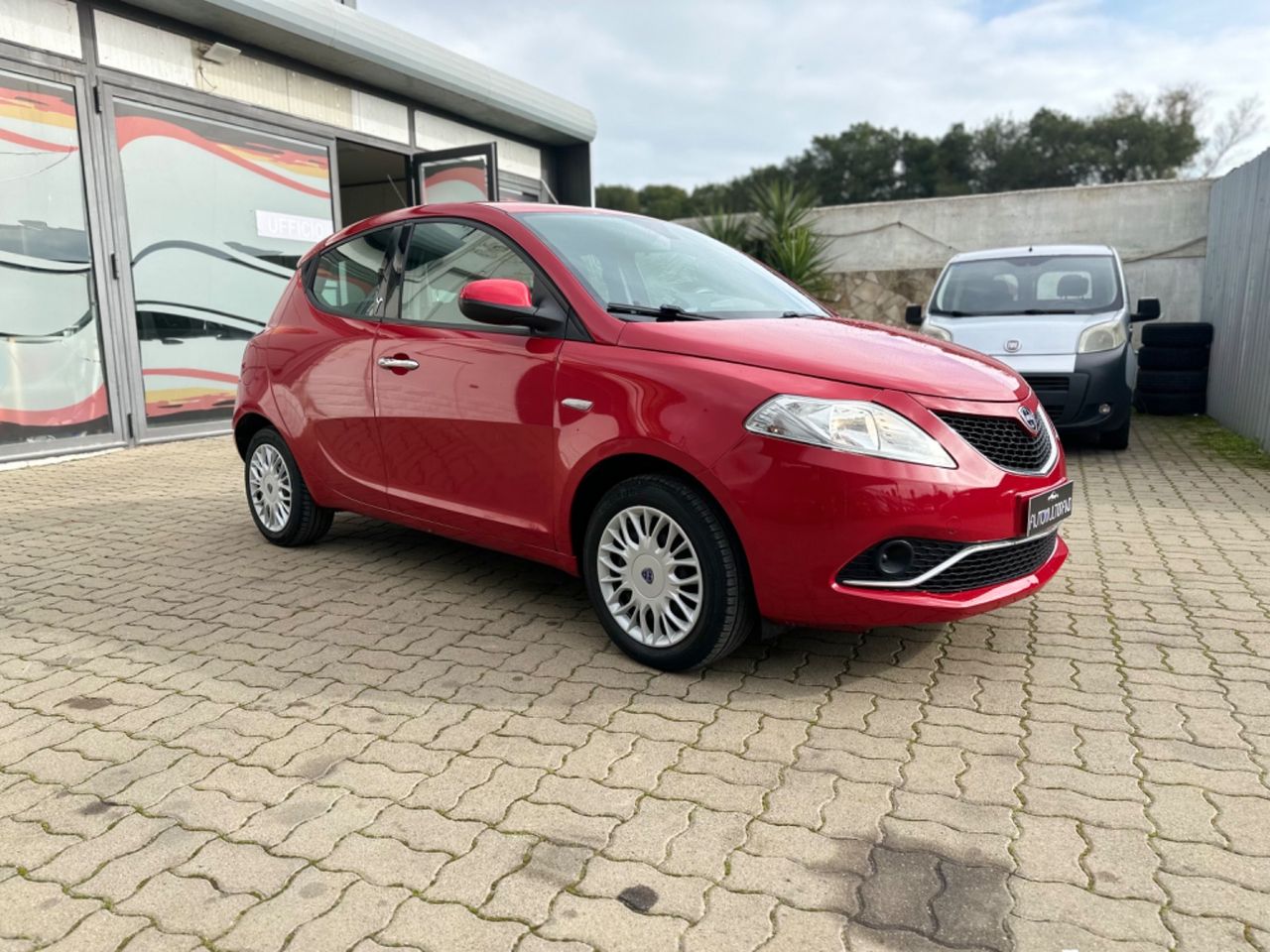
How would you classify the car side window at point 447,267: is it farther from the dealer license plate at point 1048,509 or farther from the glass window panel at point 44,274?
the glass window panel at point 44,274

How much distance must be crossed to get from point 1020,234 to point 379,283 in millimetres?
12527

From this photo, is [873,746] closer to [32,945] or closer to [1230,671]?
[1230,671]

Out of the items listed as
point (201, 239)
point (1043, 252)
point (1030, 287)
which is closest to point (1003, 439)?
point (1030, 287)

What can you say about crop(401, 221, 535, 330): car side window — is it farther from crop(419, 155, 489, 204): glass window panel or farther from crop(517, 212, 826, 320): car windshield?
crop(419, 155, 489, 204): glass window panel

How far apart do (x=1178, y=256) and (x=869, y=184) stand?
→ 3755 cm

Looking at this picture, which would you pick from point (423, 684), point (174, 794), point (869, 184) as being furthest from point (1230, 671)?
point (869, 184)

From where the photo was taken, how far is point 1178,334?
1055 cm

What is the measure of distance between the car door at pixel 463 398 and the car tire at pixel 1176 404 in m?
9.38

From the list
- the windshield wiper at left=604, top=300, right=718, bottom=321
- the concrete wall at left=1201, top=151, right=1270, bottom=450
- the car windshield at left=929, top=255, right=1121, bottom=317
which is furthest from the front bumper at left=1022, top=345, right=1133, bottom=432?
the windshield wiper at left=604, top=300, right=718, bottom=321

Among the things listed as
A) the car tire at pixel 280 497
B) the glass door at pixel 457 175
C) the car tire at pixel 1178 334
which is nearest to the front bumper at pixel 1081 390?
the car tire at pixel 1178 334

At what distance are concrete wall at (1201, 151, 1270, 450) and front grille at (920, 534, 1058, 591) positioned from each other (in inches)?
247

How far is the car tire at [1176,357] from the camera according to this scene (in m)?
10.6

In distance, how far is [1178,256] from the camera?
44.8 ft

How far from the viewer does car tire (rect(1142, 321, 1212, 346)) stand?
10.5 m
